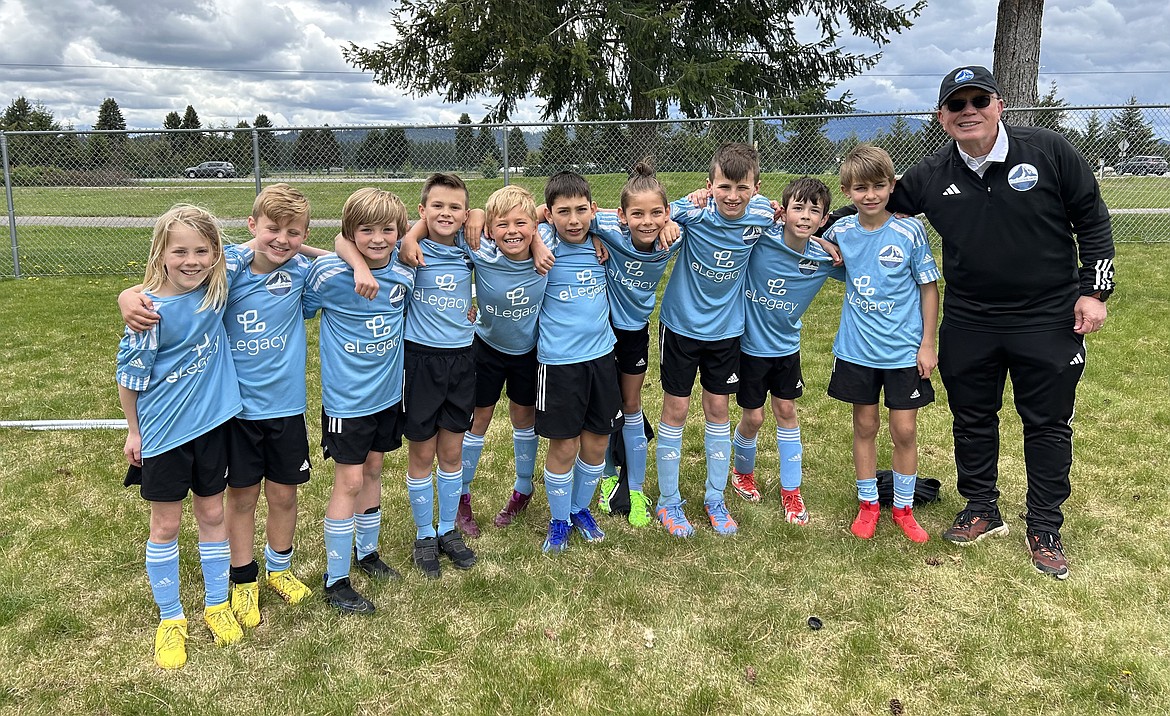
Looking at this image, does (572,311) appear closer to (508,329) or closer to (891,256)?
(508,329)

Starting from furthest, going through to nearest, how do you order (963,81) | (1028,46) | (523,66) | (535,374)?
(523,66) < (1028,46) < (535,374) < (963,81)

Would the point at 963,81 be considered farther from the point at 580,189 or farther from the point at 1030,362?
the point at 580,189

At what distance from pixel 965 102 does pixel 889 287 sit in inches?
35.8

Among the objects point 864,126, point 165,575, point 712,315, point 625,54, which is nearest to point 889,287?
point 712,315

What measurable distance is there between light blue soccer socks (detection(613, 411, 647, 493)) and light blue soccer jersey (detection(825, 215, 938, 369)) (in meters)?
1.21

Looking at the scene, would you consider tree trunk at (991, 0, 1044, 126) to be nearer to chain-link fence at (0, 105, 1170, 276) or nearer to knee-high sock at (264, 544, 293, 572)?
chain-link fence at (0, 105, 1170, 276)

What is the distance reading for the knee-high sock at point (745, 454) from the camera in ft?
14.7

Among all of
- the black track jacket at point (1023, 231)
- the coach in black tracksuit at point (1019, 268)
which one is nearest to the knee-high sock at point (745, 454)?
the coach in black tracksuit at point (1019, 268)

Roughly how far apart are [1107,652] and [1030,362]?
4.28 feet

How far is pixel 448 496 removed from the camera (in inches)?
149

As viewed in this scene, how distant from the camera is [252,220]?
3.09 m

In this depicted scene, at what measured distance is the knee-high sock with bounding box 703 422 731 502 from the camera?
4.11 m

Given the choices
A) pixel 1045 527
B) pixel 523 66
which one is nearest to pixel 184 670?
pixel 1045 527

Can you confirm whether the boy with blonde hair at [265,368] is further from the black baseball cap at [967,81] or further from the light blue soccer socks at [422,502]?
the black baseball cap at [967,81]
